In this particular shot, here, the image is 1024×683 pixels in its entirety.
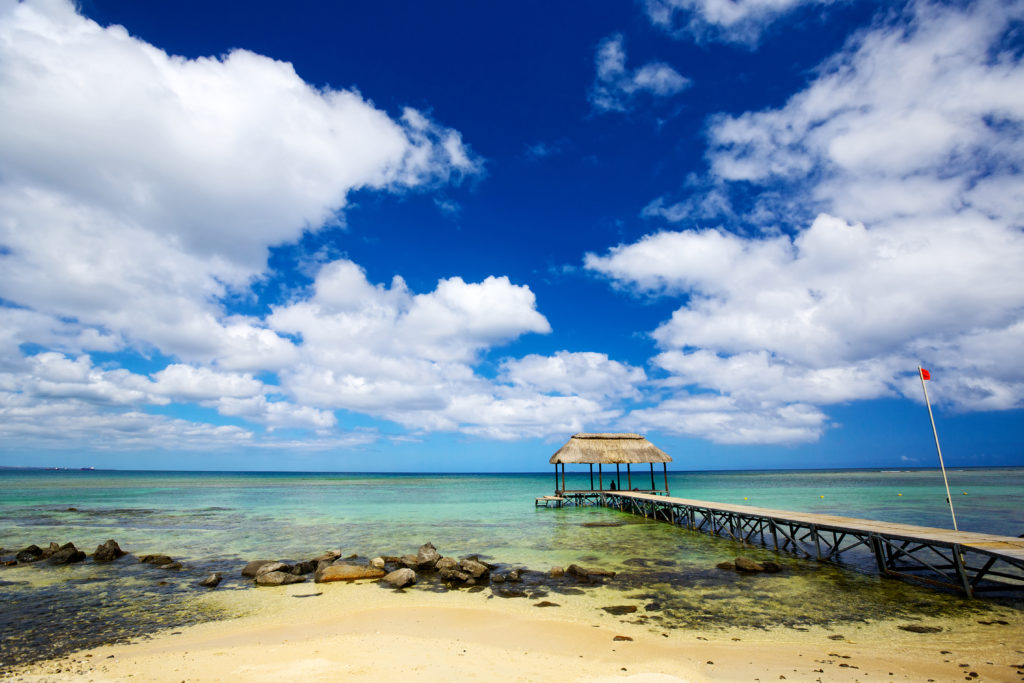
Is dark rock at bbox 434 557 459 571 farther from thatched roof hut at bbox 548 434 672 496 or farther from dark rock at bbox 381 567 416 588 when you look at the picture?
thatched roof hut at bbox 548 434 672 496

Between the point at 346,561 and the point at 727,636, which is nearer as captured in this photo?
the point at 727,636

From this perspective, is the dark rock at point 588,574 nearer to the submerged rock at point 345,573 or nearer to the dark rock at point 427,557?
the dark rock at point 427,557

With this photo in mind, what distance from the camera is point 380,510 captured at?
109 ft

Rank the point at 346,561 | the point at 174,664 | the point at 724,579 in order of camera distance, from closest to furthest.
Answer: the point at 174,664 < the point at 724,579 < the point at 346,561

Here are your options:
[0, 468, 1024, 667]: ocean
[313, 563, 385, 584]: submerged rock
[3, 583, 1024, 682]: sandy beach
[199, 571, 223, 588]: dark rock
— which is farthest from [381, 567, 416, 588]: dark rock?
[199, 571, 223, 588]: dark rock

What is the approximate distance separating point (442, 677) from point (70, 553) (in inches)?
628

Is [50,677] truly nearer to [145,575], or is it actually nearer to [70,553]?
[145,575]

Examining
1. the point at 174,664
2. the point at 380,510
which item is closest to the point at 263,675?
the point at 174,664

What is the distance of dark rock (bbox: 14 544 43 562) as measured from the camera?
15977 millimetres

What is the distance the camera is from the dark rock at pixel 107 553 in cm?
1606

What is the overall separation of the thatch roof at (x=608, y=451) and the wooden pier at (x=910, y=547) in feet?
30.7

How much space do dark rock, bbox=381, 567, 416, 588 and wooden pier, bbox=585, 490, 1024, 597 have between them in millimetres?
11861

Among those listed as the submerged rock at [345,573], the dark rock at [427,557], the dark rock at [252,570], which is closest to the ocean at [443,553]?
the dark rock at [252,570]

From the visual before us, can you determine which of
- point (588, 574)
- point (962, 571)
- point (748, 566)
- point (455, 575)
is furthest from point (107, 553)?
point (962, 571)
